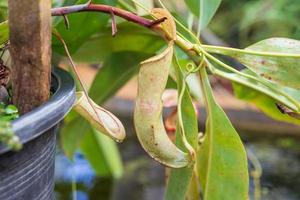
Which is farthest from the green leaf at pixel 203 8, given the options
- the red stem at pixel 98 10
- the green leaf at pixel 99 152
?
the green leaf at pixel 99 152

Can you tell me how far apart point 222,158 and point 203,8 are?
0.21 metres

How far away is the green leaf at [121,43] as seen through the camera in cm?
78

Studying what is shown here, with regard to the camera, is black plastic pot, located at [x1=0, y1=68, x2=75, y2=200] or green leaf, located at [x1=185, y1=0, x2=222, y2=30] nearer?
black plastic pot, located at [x1=0, y1=68, x2=75, y2=200]

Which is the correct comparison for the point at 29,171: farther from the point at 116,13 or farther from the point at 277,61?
the point at 277,61

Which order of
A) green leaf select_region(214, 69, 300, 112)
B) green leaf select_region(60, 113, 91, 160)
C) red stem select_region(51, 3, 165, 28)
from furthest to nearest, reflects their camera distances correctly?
green leaf select_region(60, 113, 91, 160), green leaf select_region(214, 69, 300, 112), red stem select_region(51, 3, 165, 28)

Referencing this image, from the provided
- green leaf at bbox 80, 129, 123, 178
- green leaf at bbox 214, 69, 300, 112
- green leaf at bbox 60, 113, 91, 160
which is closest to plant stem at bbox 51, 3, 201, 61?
green leaf at bbox 214, 69, 300, 112

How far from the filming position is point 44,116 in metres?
0.41

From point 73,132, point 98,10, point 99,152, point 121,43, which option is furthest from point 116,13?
point 99,152

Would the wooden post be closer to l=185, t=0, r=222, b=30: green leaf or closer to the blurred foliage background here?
the blurred foliage background

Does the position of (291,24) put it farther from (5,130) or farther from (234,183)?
(5,130)

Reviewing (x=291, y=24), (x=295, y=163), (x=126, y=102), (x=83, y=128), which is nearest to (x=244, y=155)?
(x=83, y=128)

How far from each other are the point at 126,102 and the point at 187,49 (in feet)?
6.11

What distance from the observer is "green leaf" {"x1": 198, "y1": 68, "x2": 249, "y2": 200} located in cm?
58

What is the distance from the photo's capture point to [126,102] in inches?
95.1
